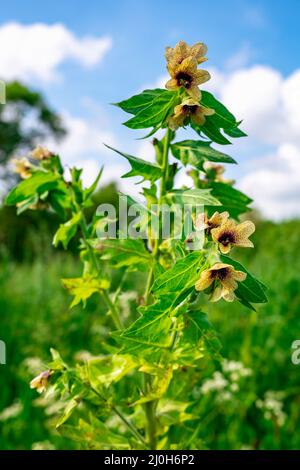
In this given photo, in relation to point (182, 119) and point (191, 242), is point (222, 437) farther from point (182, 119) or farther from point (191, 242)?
point (182, 119)

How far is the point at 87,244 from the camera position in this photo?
1587mm

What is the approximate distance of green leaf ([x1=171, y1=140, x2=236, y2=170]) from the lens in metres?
1.35

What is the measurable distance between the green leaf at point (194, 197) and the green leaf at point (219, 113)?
0.53ft

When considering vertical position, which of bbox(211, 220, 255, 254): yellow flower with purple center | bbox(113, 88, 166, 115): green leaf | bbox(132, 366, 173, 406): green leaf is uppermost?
bbox(113, 88, 166, 115): green leaf

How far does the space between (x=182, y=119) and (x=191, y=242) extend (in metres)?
0.28

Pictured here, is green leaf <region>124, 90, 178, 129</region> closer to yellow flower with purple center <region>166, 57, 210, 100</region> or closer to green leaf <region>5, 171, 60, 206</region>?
yellow flower with purple center <region>166, 57, 210, 100</region>

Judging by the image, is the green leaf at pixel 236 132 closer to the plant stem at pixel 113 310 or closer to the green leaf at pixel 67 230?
the green leaf at pixel 67 230

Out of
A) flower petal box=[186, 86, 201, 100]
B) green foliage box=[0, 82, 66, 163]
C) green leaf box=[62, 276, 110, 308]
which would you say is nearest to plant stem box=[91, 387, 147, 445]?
green leaf box=[62, 276, 110, 308]

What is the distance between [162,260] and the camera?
1508mm

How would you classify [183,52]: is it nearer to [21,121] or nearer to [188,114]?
Result: [188,114]

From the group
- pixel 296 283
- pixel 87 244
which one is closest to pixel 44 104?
pixel 296 283

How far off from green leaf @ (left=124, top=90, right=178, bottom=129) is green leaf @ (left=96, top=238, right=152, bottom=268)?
0.35 metres

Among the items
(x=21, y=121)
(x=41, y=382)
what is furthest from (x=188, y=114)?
(x=21, y=121)

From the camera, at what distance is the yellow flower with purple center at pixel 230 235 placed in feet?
3.43
